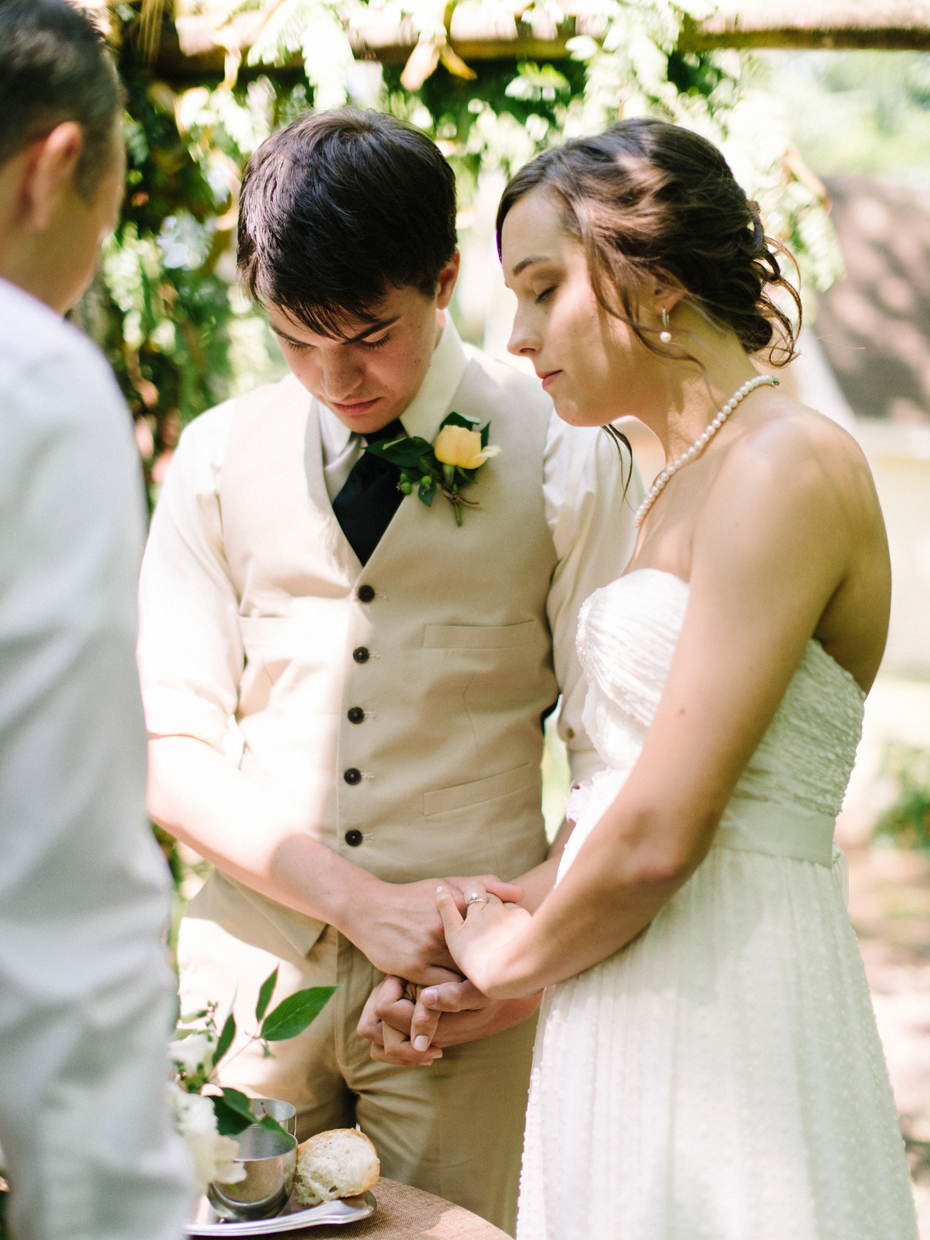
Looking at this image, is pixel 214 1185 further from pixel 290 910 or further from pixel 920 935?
pixel 920 935

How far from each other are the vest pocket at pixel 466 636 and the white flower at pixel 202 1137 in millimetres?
830

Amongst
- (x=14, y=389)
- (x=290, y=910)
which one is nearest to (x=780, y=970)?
(x=290, y=910)

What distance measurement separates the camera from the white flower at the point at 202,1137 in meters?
1.07

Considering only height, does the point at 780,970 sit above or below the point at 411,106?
below

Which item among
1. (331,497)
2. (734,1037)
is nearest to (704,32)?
(331,497)

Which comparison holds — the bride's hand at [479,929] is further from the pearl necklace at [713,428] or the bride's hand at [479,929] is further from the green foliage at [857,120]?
the green foliage at [857,120]

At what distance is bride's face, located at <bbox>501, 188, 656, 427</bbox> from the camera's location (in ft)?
4.55

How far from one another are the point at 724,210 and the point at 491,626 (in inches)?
29.4

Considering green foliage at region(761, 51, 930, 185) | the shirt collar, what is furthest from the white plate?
green foliage at region(761, 51, 930, 185)

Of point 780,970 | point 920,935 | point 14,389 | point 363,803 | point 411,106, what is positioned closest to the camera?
point 14,389

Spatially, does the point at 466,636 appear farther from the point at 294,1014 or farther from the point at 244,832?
the point at 294,1014

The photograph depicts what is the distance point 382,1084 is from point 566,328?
1254 millimetres

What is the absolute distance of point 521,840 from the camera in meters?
1.82

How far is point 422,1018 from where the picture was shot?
5.25 feet
